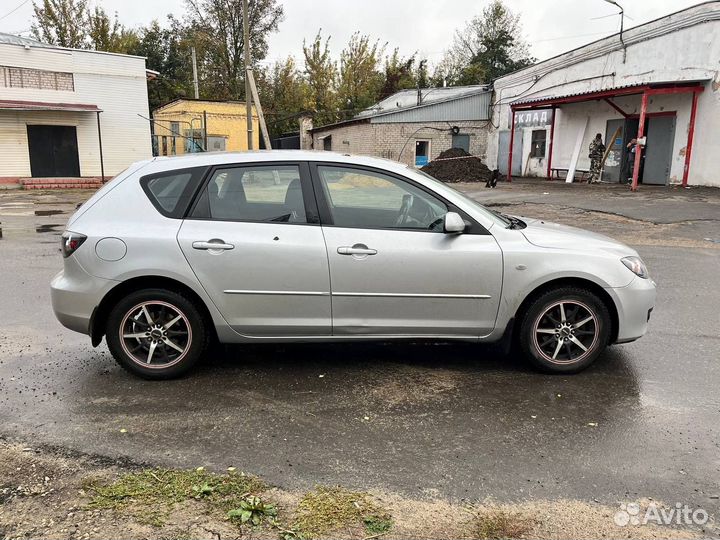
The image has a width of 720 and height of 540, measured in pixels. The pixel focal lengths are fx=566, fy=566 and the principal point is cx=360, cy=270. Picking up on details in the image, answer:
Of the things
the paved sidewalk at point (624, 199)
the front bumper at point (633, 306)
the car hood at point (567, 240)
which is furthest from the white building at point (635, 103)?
the front bumper at point (633, 306)

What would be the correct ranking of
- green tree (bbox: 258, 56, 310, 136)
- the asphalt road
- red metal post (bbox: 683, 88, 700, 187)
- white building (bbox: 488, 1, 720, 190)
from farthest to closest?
1. green tree (bbox: 258, 56, 310, 136)
2. red metal post (bbox: 683, 88, 700, 187)
3. white building (bbox: 488, 1, 720, 190)
4. the asphalt road

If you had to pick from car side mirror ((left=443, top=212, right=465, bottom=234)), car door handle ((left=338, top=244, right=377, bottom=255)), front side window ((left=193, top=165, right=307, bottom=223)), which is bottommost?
car door handle ((left=338, top=244, right=377, bottom=255))

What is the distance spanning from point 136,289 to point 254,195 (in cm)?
112

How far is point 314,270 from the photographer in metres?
4.12

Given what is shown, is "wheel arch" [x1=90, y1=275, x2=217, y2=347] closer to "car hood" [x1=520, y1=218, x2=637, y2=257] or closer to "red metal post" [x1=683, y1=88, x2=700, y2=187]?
"car hood" [x1=520, y1=218, x2=637, y2=257]

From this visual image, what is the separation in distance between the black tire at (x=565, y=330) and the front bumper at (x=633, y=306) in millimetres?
103

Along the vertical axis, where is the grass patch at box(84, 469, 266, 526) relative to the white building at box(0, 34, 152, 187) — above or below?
below

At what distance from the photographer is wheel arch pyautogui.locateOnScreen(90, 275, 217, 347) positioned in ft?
13.7

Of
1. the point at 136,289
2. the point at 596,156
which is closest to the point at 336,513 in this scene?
the point at 136,289

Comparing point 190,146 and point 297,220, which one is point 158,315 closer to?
point 297,220

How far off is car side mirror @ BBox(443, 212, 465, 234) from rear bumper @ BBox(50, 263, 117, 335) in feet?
8.01

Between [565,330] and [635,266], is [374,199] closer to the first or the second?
[565,330]

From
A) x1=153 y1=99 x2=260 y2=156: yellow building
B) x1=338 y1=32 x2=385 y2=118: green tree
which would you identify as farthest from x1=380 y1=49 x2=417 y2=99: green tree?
x1=153 y1=99 x2=260 y2=156: yellow building

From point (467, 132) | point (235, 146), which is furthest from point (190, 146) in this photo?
point (467, 132)
